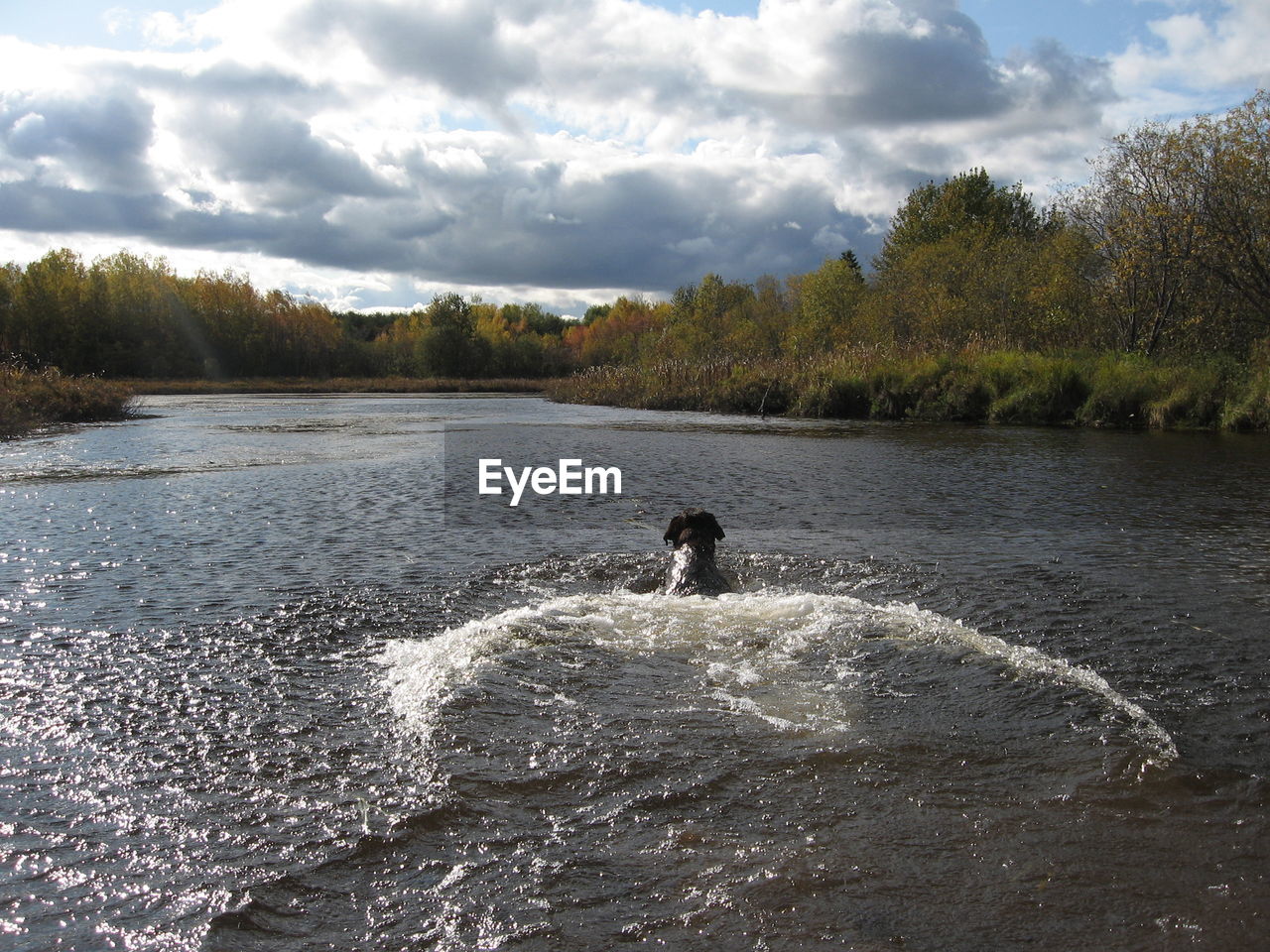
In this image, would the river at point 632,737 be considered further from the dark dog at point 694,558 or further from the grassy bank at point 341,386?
the grassy bank at point 341,386

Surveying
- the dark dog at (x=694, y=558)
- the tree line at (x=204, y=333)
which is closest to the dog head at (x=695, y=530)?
the dark dog at (x=694, y=558)

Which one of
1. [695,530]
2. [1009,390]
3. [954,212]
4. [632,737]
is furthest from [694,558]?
[954,212]

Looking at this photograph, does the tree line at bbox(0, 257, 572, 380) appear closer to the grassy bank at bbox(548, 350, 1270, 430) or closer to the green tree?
the green tree

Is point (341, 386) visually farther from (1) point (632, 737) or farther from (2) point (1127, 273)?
(1) point (632, 737)

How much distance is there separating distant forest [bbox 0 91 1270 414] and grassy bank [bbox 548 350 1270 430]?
127 centimetres

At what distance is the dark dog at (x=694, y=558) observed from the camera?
863cm

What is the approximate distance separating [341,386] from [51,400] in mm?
57933

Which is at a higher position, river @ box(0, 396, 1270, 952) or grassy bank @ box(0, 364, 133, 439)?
grassy bank @ box(0, 364, 133, 439)

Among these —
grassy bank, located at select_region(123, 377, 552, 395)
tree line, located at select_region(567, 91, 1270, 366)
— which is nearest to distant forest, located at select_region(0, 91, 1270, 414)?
tree line, located at select_region(567, 91, 1270, 366)

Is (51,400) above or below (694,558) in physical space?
above

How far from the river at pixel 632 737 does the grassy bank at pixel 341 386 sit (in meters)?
74.0

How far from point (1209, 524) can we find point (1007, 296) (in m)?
33.0

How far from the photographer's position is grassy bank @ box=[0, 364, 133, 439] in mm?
28516

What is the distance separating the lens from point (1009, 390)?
31.4 m
